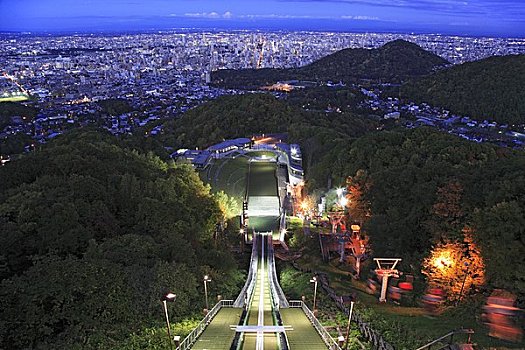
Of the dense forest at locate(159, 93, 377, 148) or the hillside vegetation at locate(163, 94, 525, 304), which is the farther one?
the dense forest at locate(159, 93, 377, 148)

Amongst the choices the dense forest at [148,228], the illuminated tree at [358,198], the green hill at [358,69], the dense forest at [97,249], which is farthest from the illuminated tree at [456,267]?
the green hill at [358,69]

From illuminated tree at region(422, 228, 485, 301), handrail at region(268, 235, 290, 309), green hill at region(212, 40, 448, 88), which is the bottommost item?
handrail at region(268, 235, 290, 309)

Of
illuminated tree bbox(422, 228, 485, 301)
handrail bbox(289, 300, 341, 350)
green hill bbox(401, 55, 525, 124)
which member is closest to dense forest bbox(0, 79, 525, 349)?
illuminated tree bbox(422, 228, 485, 301)

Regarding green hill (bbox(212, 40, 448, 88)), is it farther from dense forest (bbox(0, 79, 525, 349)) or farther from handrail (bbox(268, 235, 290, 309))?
handrail (bbox(268, 235, 290, 309))

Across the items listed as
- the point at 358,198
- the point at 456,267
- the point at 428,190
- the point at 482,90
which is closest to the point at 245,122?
the point at 358,198

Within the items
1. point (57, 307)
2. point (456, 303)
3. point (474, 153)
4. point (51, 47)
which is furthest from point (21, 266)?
point (51, 47)
